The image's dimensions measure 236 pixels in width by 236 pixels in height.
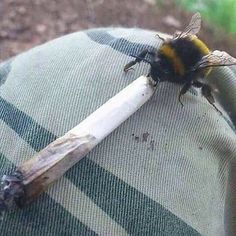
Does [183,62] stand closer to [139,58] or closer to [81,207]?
[139,58]

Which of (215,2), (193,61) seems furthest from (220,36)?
(193,61)

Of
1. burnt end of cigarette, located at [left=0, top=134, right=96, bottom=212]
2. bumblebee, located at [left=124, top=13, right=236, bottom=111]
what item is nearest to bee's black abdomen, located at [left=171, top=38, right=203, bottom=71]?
bumblebee, located at [left=124, top=13, right=236, bottom=111]

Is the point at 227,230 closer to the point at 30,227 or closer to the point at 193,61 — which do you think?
the point at 193,61

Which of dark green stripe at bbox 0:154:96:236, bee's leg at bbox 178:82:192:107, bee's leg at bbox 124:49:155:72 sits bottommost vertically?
dark green stripe at bbox 0:154:96:236

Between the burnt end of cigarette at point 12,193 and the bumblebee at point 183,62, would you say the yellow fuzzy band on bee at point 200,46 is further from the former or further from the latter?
the burnt end of cigarette at point 12,193

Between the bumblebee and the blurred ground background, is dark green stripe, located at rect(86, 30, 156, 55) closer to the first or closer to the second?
the bumblebee
